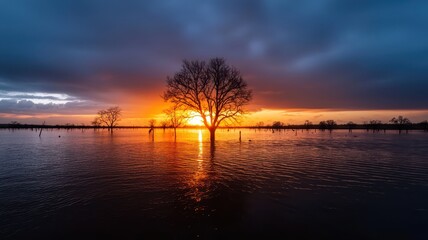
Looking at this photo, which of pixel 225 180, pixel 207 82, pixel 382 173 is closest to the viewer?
pixel 225 180

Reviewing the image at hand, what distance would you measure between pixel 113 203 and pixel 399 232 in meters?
8.38

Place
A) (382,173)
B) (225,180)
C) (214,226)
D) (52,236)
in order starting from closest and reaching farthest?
(52,236) → (214,226) → (225,180) → (382,173)

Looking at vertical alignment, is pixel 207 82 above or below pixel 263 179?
above

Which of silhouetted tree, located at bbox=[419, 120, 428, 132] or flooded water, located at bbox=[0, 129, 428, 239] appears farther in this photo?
silhouetted tree, located at bbox=[419, 120, 428, 132]

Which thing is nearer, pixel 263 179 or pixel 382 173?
pixel 263 179

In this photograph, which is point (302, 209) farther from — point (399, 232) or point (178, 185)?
point (178, 185)

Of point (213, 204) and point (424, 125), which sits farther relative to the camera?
point (424, 125)

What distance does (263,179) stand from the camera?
12914 millimetres

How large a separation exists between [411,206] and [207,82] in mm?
34341

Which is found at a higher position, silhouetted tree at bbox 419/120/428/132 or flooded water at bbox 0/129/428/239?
silhouetted tree at bbox 419/120/428/132

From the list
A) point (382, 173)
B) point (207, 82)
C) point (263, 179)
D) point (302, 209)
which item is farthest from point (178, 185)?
point (207, 82)

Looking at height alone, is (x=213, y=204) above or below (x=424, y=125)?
below

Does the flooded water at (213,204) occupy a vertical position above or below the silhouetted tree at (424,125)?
below

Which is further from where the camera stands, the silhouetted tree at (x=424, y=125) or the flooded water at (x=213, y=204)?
the silhouetted tree at (x=424, y=125)
